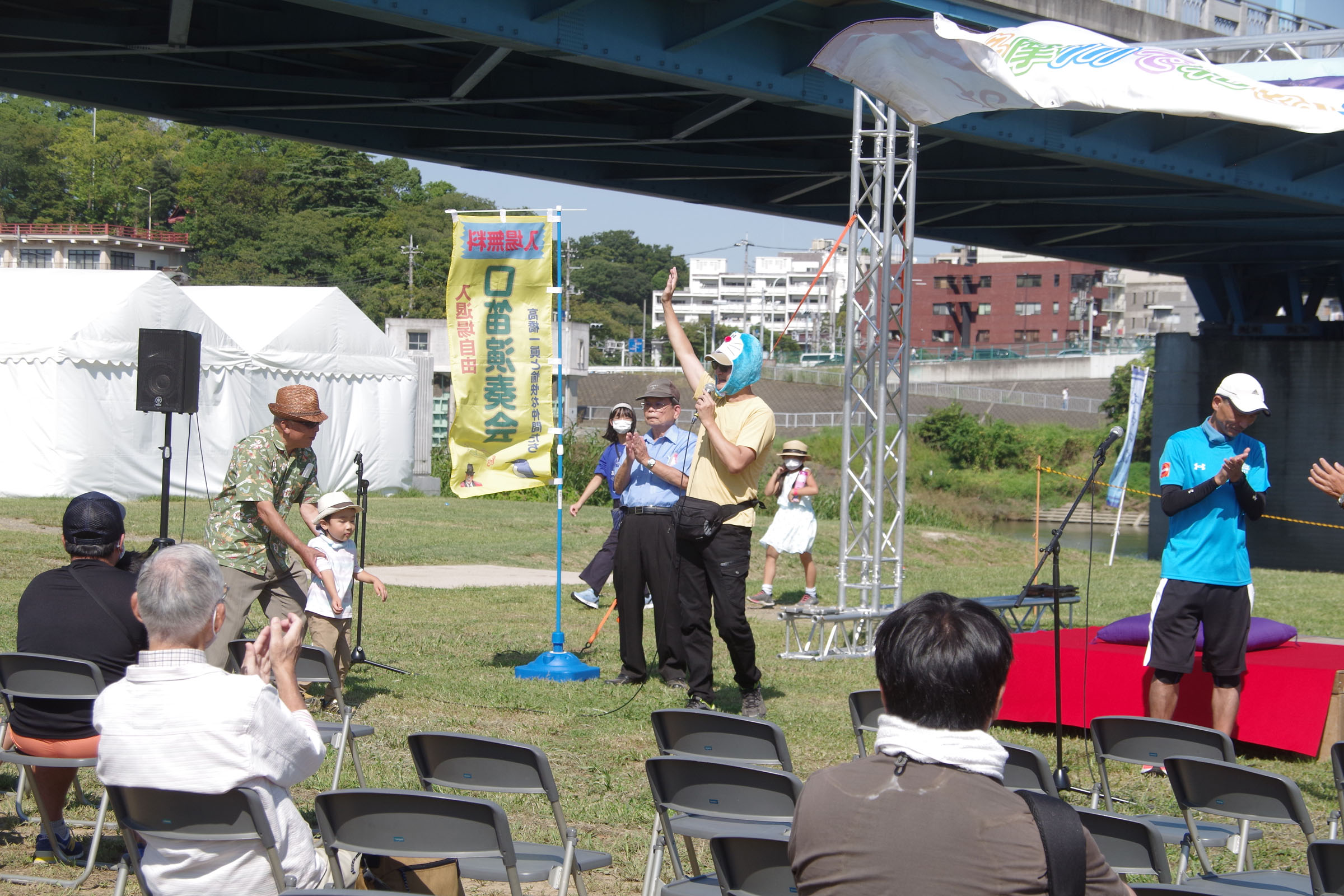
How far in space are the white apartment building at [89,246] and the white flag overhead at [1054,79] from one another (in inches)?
3300

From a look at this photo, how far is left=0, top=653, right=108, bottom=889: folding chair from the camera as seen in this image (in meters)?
4.46

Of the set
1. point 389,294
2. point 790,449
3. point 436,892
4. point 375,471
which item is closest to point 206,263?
point 389,294

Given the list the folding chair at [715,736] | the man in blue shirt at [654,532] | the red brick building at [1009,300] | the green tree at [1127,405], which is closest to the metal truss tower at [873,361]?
the man in blue shirt at [654,532]

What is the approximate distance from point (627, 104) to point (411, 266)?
67.8 metres

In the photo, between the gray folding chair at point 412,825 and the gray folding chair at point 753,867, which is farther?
the gray folding chair at point 412,825

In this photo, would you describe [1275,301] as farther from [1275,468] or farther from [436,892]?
[436,892]

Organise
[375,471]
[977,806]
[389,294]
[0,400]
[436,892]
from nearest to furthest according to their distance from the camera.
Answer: [977,806] → [436,892] → [0,400] → [375,471] → [389,294]

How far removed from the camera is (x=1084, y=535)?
36969 mm

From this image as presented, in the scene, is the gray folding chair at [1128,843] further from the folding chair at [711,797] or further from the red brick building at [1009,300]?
the red brick building at [1009,300]

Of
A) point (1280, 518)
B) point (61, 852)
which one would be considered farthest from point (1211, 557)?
point (1280, 518)

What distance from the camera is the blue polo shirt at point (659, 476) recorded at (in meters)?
7.86

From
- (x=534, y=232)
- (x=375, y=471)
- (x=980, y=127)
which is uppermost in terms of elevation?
(x=980, y=127)

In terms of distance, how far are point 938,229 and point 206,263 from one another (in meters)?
74.4

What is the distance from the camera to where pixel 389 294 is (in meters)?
81.3
